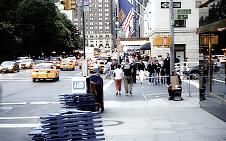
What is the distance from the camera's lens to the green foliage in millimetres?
77238

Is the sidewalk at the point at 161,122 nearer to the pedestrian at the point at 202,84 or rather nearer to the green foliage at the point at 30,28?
the pedestrian at the point at 202,84

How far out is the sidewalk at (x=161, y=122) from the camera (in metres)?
12.5

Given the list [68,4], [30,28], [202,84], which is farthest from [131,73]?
[30,28]

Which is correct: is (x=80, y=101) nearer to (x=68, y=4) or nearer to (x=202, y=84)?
(x=202, y=84)

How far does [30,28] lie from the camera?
88750 millimetres

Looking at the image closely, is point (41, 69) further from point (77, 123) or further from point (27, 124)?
point (77, 123)

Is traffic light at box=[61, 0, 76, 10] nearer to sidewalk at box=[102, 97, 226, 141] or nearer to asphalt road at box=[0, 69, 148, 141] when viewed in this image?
asphalt road at box=[0, 69, 148, 141]

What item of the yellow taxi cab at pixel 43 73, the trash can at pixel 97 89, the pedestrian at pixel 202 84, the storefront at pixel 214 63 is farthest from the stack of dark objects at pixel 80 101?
the yellow taxi cab at pixel 43 73

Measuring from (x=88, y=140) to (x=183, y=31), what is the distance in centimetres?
4460

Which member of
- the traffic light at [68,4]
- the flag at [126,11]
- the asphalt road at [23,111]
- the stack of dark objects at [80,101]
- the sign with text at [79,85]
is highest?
the flag at [126,11]

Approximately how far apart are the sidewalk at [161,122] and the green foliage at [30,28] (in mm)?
57478

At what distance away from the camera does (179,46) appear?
53.2 metres

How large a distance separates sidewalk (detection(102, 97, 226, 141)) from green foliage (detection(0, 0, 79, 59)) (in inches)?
2263

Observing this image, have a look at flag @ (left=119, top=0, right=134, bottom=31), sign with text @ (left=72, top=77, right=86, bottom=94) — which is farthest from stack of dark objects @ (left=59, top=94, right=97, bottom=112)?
flag @ (left=119, top=0, right=134, bottom=31)
